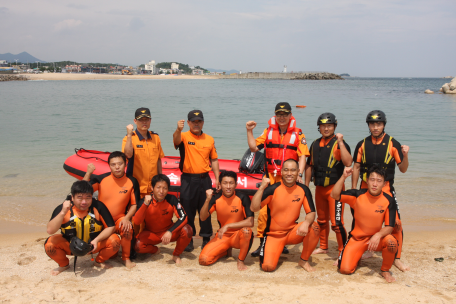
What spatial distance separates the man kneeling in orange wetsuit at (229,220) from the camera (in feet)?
11.1

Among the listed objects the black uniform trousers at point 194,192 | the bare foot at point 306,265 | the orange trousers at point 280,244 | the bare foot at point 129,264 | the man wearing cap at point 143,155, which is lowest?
the bare foot at point 129,264

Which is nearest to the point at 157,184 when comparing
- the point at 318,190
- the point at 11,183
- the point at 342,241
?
the point at 318,190

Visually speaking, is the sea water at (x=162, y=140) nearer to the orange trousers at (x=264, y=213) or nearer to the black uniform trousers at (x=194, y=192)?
the black uniform trousers at (x=194, y=192)

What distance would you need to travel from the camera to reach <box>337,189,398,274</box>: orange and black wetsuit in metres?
3.18

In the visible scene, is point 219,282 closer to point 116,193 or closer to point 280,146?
point 116,193

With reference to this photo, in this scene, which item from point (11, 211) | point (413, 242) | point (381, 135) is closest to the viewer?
point (381, 135)

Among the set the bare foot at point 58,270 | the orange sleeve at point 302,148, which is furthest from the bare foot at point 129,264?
the orange sleeve at point 302,148

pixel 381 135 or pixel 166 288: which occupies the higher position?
pixel 381 135

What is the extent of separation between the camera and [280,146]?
12.4ft

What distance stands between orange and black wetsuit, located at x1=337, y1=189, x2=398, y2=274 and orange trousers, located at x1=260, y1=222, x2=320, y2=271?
310 mm

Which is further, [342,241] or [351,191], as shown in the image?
[342,241]

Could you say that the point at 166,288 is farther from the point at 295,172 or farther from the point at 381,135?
the point at 381,135

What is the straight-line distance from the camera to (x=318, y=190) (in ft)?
12.5

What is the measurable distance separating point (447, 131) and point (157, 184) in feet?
42.5
